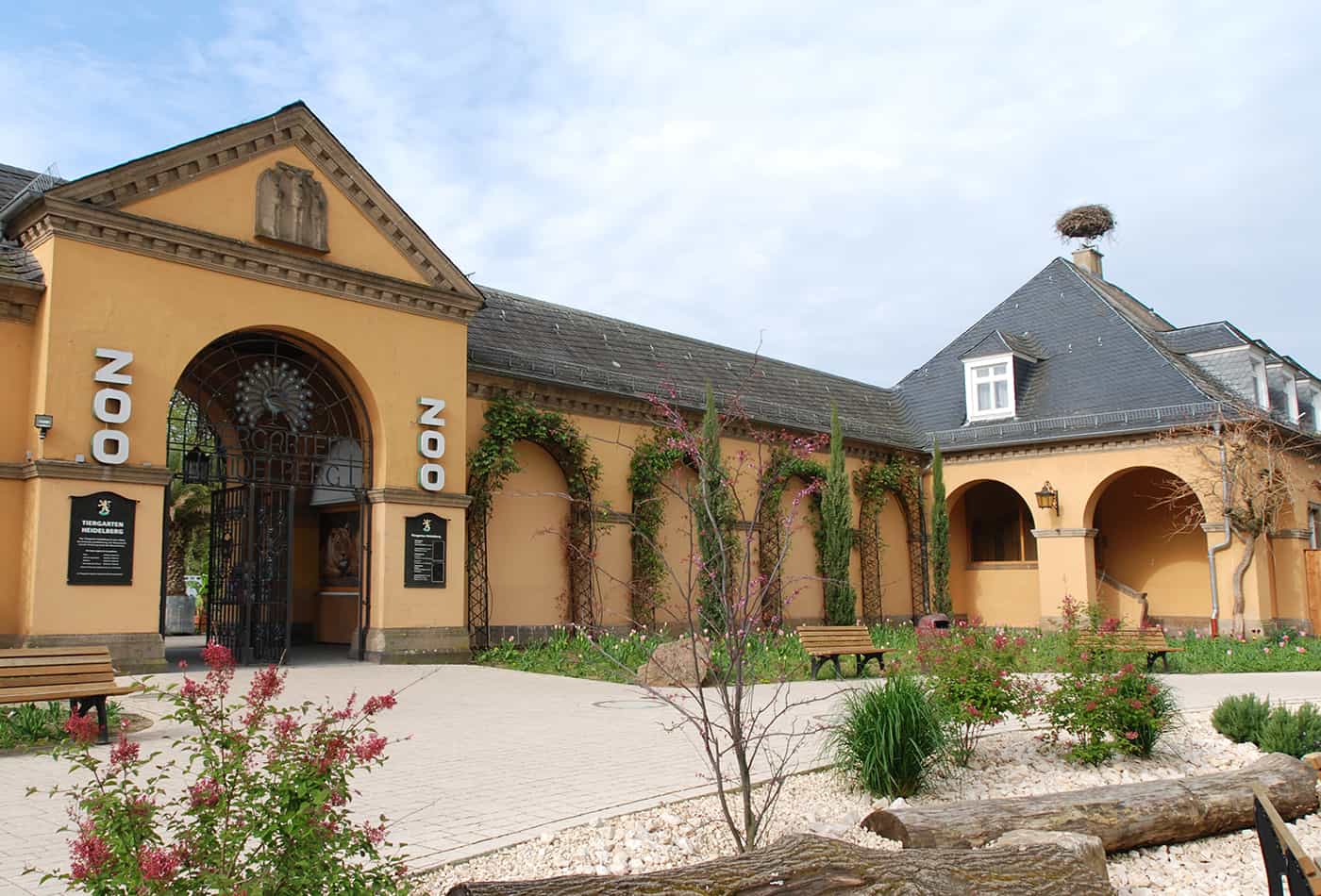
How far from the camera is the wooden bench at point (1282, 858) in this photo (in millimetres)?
3562

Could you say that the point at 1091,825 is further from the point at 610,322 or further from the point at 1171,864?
the point at 610,322

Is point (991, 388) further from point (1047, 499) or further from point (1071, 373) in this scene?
point (1047, 499)

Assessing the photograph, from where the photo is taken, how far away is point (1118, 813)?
233 inches

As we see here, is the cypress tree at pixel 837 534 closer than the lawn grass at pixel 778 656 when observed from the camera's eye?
No

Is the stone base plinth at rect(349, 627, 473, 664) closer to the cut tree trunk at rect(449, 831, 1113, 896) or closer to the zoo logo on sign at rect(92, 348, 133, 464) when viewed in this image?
the zoo logo on sign at rect(92, 348, 133, 464)

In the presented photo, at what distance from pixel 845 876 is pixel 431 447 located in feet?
43.8

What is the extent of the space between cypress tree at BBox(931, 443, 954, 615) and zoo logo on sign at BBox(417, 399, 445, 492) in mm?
13396

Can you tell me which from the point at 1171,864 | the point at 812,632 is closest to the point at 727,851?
the point at 1171,864

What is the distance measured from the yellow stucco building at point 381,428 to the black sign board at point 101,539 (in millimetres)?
26

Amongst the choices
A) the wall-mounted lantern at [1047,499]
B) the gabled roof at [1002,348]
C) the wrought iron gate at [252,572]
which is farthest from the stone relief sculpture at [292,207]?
the gabled roof at [1002,348]

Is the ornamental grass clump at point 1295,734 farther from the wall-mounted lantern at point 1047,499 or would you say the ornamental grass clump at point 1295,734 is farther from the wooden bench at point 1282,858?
the wall-mounted lantern at point 1047,499

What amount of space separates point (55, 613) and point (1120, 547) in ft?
77.1

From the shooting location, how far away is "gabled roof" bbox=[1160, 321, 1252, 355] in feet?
80.8

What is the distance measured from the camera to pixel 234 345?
15703mm
